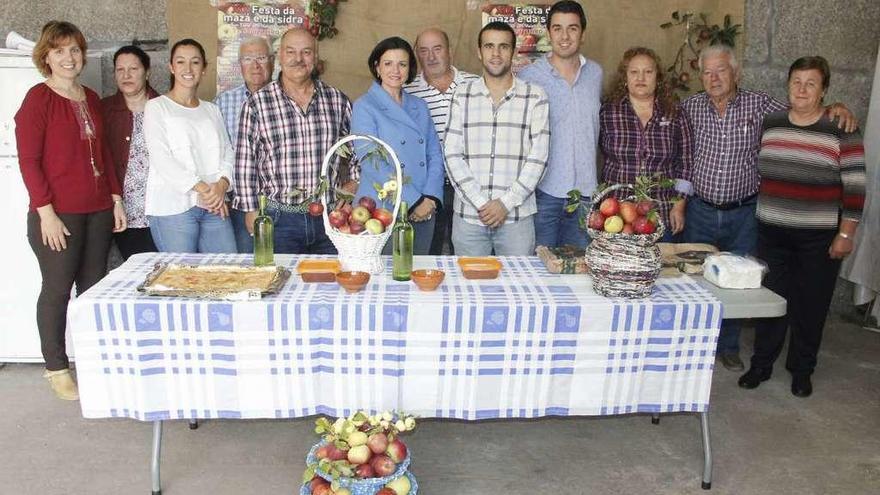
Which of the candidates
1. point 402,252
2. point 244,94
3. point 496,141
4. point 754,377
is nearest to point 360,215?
point 402,252

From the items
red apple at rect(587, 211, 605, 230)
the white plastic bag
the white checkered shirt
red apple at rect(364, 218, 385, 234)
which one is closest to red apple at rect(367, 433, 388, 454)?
red apple at rect(364, 218, 385, 234)

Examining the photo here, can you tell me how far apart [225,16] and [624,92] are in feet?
7.27

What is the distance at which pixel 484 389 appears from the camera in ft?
8.04

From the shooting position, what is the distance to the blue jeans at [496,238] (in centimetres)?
344

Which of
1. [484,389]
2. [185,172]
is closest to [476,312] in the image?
[484,389]

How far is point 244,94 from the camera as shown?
12.0 feet

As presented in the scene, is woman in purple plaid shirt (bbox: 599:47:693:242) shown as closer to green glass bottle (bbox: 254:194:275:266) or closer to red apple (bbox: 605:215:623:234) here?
red apple (bbox: 605:215:623:234)

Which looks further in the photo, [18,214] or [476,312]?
[18,214]

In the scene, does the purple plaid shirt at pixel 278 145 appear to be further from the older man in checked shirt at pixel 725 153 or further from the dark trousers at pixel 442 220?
the older man in checked shirt at pixel 725 153

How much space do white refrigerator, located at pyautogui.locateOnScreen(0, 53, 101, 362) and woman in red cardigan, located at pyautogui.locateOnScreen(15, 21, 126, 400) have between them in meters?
0.28

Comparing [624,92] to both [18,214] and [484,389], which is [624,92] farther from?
[18,214]

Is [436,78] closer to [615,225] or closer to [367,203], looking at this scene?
[367,203]

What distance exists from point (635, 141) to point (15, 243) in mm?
2973

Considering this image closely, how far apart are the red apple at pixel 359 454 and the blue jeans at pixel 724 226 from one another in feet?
7.45
